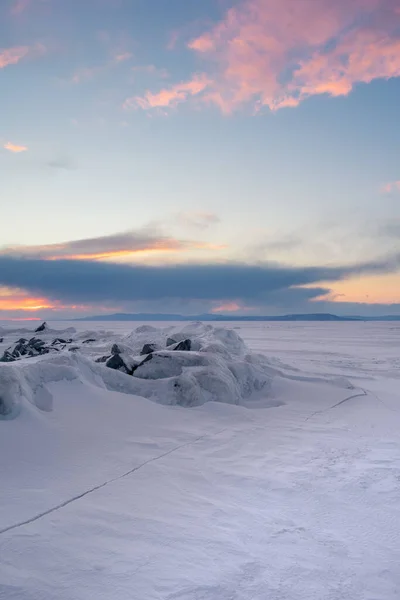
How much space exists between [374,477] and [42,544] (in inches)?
116

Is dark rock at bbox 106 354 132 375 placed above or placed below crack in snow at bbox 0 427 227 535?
above

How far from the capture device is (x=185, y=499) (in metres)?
3.59

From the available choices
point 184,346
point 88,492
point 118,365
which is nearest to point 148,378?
point 118,365

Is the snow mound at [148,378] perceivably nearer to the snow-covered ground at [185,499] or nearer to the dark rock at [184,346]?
the snow-covered ground at [185,499]

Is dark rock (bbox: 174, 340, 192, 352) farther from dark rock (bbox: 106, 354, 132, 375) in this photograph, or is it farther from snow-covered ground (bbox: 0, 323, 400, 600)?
snow-covered ground (bbox: 0, 323, 400, 600)

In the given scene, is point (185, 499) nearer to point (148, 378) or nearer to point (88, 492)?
point (88, 492)

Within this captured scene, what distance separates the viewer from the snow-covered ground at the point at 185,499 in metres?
2.51

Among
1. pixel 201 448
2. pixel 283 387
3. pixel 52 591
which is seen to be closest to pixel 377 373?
pixel 283 387

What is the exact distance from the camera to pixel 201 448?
4.97m

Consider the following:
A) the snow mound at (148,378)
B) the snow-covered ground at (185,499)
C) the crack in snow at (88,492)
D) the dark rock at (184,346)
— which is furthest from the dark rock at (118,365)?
the crack in snow at (88,492)

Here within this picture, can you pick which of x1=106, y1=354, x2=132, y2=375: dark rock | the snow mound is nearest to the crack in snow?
the snow mound

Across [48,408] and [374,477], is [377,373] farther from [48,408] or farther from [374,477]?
[48,408]

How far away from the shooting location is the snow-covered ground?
8.23 ft

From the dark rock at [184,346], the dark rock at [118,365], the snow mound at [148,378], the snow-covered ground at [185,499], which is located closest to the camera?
the snow-covered ground at [185,499]
